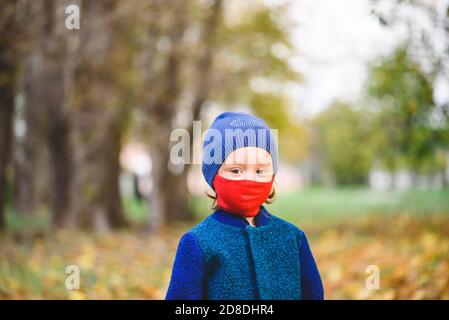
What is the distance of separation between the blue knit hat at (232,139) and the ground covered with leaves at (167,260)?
216cm

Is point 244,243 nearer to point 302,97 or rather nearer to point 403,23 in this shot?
point 403,23

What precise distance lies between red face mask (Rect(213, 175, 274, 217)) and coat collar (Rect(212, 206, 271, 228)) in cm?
2

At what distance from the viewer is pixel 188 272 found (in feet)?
7.97

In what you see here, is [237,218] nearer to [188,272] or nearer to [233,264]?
[233,264]

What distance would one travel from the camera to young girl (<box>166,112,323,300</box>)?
2451 mm

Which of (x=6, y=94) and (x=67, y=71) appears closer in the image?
(x=67, y=71)

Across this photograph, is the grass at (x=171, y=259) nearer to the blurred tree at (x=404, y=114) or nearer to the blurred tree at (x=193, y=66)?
the blurred tree at (x=404, y=114)

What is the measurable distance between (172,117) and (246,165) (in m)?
8.93

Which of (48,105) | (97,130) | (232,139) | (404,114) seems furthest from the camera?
(97,130)

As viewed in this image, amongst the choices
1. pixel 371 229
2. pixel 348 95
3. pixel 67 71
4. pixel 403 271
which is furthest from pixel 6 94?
pixel 403 271

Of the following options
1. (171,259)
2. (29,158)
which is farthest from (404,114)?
(29,158)

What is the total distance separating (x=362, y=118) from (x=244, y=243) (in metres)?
7.51

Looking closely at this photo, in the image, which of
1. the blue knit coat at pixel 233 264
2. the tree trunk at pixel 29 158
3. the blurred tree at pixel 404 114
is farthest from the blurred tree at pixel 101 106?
the blue knit coat at pixel 233 264
